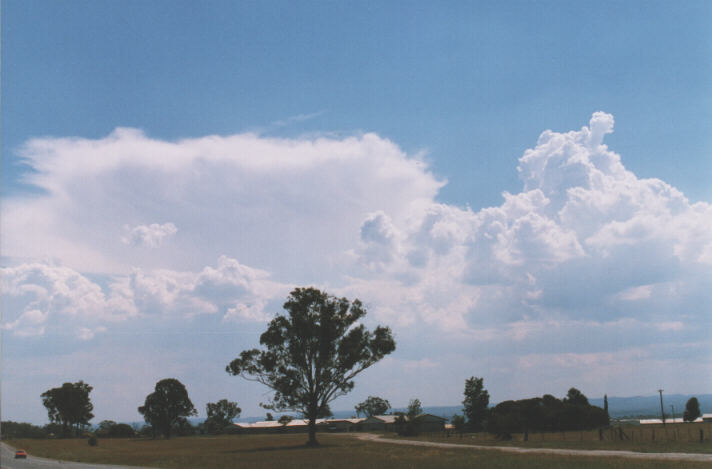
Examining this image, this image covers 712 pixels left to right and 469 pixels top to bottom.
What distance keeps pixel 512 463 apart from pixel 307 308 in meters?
44.3

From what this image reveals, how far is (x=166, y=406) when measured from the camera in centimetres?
16562

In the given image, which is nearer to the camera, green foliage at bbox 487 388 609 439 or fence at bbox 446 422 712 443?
fence at bbox 446 422 712 443

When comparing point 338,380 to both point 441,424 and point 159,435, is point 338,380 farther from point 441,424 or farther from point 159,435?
point 159,435

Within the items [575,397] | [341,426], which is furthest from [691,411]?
[341,426]

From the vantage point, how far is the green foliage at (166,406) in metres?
165

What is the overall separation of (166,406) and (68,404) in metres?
49.6

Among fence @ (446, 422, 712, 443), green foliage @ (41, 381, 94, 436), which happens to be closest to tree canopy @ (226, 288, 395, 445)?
fence @ (446, 422, 712, 443)

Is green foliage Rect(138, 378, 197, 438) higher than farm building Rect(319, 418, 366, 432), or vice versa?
green foliage Rect(138, 378, 197, 438)

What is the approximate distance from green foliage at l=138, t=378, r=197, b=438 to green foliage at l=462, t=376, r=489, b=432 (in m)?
77.2

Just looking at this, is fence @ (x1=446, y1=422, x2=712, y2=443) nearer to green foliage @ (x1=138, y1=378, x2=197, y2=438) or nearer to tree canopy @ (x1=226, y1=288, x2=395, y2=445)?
tree canopy @ (x1=226, y1=288, x2=395, y2=445)

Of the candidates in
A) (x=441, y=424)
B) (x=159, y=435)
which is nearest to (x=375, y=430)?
(x=441, y=424)

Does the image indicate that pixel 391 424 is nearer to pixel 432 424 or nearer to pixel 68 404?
pixel 432 424

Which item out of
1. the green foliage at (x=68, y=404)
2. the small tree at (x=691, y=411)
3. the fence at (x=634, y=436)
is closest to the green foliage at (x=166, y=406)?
the green foliage at (x=68, y=404)

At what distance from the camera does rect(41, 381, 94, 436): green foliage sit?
193750 millimetres
